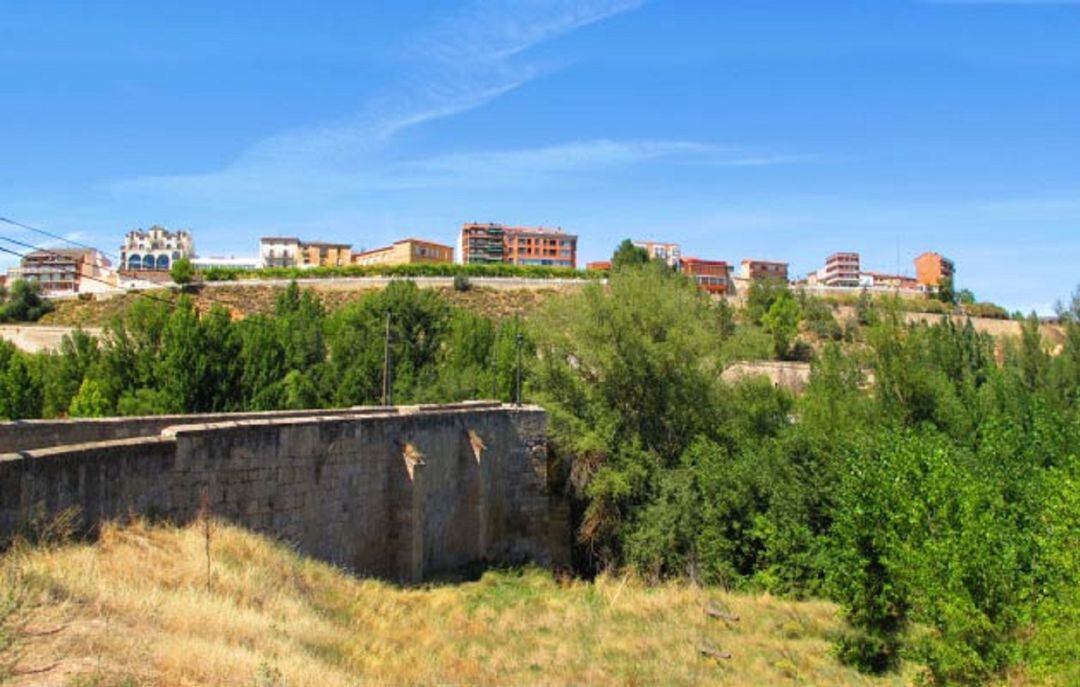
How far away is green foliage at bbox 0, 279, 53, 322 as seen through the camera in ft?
230

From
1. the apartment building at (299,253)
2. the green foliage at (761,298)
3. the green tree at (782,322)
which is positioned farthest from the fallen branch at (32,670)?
the apartment building at (299,253)

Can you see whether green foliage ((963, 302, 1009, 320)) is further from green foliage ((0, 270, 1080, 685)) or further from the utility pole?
the utility pole

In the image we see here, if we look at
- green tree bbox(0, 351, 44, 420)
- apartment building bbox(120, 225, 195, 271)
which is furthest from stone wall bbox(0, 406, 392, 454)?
apartment building bbox(120, 225, 195, 271)

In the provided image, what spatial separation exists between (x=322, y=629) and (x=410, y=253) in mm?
108242

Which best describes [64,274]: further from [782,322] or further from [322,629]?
[322,629]

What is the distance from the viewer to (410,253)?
114875mm

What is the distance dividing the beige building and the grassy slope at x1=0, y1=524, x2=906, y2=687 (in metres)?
97.0

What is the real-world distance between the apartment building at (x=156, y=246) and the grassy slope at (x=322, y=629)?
147 metres

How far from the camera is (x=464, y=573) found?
17.5 meters

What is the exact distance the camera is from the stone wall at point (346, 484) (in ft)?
27.9

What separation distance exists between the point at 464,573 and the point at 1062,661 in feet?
33.6

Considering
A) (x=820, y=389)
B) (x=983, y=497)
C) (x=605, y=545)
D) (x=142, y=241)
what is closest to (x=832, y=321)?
(x=820, y=389)

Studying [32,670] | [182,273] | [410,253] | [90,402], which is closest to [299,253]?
[410,253]

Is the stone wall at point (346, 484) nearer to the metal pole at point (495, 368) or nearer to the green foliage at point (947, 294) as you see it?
the metal pole at point (495, 368)
